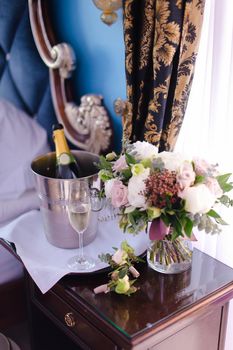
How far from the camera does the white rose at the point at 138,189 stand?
0.80 metres

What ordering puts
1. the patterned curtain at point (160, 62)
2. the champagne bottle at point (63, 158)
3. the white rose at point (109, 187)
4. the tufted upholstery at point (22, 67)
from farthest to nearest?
the tufted upholstery at point (22, 67)
the champagne bottle at point (63, 158)
the patterned curtain at point (160, 62)
the white rose at point (109, 187)

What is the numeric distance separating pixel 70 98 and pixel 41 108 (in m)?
0.13

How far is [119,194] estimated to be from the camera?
0.84 meters

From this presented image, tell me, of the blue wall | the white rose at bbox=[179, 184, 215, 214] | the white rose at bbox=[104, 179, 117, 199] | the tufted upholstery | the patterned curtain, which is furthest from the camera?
the tufted upholstery

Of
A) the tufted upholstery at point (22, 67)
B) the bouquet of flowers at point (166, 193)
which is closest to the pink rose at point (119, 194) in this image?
the bouquet of flowers at point (166, 193)

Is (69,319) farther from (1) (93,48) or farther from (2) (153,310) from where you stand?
(1) (93,48)

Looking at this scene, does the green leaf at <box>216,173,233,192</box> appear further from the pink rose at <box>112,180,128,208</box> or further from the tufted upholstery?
the tufted upholstery

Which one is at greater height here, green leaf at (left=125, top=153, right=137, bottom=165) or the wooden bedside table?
green leaf at (left=125, top=153, right=137, bottom=165)

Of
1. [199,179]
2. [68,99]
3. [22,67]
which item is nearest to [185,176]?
[199,179]

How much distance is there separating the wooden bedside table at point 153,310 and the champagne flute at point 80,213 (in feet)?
0.12

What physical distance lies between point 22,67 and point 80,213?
2.70 ft

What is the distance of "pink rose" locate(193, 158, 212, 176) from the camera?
2.65ft

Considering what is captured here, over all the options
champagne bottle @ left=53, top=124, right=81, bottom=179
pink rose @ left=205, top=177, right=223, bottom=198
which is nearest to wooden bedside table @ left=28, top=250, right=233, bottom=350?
pink rose @ left=205, top=177, right=223, bottom=198

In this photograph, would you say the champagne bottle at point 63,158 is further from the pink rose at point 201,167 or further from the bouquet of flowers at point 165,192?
the pink rose at point 201,167
